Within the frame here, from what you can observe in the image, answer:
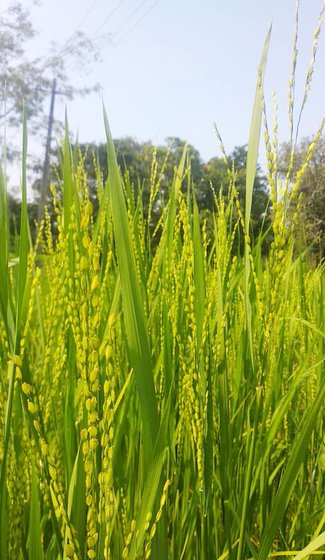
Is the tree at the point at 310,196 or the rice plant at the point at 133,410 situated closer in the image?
the rice plant at the point at 133,410

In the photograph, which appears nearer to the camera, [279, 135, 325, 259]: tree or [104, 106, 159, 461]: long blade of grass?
[104, 106, 159, 461]: long blade of grass

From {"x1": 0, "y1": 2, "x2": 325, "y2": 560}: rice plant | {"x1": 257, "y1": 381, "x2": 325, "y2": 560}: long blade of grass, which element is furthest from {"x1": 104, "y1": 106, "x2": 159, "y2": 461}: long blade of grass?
{"x1": 257, "y1": 381, "x2": 325, "y2": 560}: long blade of grass

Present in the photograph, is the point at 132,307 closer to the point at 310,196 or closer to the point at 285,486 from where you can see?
the point at 285,486

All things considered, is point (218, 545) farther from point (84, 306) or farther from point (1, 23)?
point (1, 23)

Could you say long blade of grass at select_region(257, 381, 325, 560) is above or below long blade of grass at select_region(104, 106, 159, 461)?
below

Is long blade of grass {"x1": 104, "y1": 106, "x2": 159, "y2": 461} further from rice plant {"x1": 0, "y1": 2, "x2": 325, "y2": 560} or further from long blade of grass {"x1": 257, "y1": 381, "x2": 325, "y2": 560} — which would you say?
long blade of grass {"x1": 257, "y1": 381, "x2": 325, "y2": 560}

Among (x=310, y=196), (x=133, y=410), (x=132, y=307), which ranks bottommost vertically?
(x=133, y=410)

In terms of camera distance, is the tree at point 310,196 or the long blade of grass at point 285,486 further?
the tree at point 310,196

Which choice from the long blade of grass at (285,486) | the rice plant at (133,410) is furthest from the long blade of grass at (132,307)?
the long blade of grass at (285,486)

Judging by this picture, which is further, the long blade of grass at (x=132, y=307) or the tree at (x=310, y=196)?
the tree at (x=310, y=196)

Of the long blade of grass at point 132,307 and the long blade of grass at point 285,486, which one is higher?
the long blade of grass at point 132,307

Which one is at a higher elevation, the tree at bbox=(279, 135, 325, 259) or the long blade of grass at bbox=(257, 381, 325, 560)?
the tree at bbox=(279, 135, 325, 259)

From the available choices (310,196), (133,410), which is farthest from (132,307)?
(310,196)

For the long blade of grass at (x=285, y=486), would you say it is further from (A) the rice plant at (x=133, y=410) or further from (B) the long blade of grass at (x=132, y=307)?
(B) the long blade of grass at (x=132, y=307)
